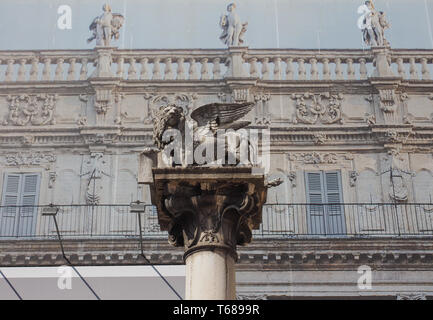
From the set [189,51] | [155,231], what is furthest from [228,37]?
[155,231]

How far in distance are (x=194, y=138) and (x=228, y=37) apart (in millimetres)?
16367

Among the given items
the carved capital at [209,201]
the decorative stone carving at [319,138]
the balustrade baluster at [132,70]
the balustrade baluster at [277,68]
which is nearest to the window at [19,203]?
the balustrade baluster at [132,70]

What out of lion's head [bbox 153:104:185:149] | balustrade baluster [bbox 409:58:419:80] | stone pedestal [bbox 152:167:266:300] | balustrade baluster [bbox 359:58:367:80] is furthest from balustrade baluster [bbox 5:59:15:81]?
stone pedestal [bbox 152:167:266:300]

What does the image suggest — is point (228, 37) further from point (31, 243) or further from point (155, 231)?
point (31, 243)

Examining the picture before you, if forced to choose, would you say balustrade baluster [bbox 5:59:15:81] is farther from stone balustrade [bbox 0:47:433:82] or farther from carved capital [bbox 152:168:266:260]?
carved capital [bbox 152:168:266:260]

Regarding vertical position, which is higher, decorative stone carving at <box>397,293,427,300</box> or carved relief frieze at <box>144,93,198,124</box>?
carved relief frieze at <box>144,93,198,124</box>

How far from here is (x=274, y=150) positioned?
27.8 metres

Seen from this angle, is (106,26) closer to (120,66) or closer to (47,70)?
(120,66)

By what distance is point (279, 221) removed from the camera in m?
26.9

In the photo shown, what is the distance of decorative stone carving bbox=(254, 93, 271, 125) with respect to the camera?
2812cm

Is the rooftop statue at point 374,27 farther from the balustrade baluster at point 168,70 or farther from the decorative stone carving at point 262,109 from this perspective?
the balustrade baluster at point 168,70

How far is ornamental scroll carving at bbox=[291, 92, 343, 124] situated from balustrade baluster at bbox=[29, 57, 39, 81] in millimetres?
7410

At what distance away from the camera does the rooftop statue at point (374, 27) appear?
2928 centimetres
